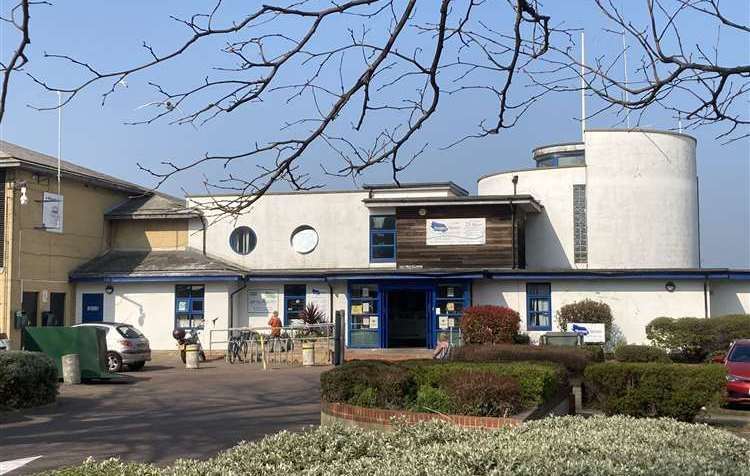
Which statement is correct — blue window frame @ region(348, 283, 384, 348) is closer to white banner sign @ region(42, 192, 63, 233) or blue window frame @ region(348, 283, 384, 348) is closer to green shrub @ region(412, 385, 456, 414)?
white banner sign @ region(42, 192, 63, 233)

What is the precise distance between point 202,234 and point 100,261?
4.43 metres

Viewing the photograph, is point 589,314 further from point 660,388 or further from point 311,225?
point 660,388

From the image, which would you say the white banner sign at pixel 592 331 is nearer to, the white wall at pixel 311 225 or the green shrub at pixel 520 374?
the white wall at pixel 311 225

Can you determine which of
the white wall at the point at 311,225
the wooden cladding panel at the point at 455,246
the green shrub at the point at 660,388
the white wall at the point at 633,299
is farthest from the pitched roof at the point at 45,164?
the green shrub at the point at 660,388

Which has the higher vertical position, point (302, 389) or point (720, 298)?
point (720, 298)

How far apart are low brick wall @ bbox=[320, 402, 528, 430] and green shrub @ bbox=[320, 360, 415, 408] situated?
0.20 m

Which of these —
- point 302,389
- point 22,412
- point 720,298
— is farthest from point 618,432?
point 720,298

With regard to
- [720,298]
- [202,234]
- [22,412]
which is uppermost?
[202,234]

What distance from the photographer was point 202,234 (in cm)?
3566

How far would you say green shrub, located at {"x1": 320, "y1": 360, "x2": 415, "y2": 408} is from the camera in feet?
42.2

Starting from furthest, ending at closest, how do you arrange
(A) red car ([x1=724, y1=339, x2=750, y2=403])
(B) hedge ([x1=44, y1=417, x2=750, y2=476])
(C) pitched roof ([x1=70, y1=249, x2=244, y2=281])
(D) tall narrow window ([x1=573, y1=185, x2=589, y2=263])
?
(D) tall narrow window ([x1=573, y1=185, x2=589, y2=263])
(C) pitched roof ([x1=70, y1=249, x2=244, y2=281])
(A) red car ([x1=724, y1=339, x2=750, y2=403])
(B) hedge ([x1=44, y1=417, x2=750, y2=476])

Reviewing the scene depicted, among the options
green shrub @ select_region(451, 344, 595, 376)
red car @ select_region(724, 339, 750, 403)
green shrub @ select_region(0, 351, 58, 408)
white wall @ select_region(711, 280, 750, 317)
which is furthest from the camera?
white wall @ select_region(711, 280, 750, 317)

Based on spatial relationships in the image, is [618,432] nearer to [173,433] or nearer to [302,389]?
[173,433]

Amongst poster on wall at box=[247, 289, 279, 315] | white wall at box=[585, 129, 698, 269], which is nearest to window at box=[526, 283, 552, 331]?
white wall at box=[585, 129, 698, 269]
